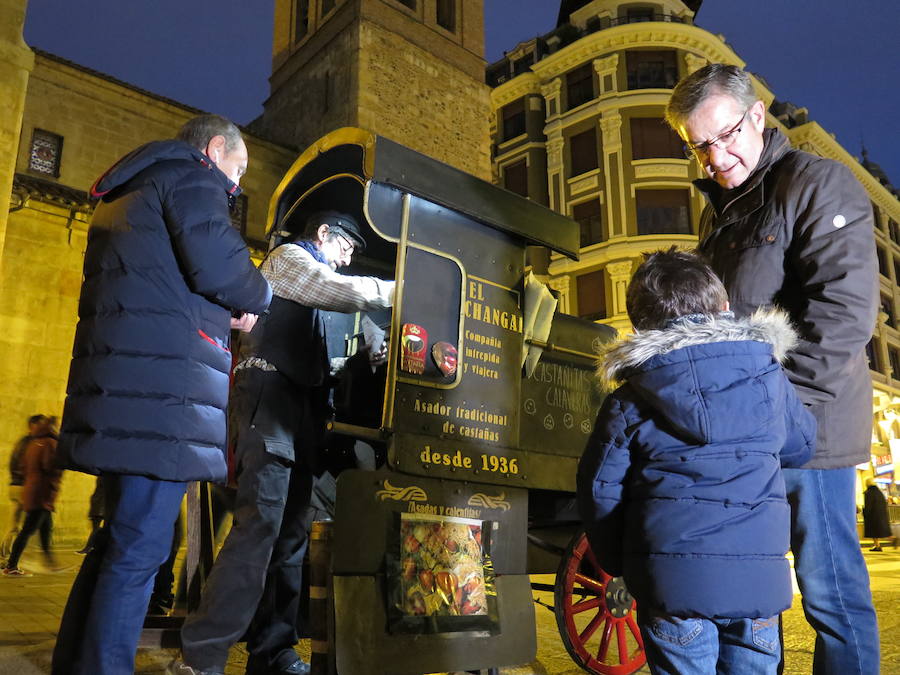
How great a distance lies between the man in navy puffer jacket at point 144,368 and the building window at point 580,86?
28.2m

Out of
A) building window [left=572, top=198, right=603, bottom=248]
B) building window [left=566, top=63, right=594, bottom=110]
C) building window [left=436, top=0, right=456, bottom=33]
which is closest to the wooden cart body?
building window [left=436, top=0, right=456, bottom=33]

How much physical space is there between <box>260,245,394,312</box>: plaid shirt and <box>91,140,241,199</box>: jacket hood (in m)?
0.77

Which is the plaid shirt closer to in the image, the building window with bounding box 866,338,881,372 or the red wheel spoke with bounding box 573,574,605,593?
the red wheel spoke with bounding box 573,574,605,593

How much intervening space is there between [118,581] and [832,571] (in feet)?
7.39

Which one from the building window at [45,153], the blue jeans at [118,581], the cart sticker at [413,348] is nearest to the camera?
the blue jeans at [118,581]

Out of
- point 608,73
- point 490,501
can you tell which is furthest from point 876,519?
point 608,73

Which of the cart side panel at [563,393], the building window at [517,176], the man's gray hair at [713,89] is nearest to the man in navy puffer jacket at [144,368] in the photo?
the man's gray hair at [713,89]

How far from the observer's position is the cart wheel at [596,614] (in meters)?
3.80

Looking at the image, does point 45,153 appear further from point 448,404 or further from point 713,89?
point 713,89

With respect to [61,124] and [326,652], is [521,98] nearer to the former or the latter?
[61,124]

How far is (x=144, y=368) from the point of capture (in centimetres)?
248

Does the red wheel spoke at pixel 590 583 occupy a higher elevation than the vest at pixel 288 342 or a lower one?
lower

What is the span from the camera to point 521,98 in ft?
103

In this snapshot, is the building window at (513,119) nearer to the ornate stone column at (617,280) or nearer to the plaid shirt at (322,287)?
the ornate stone column at (617,280)
